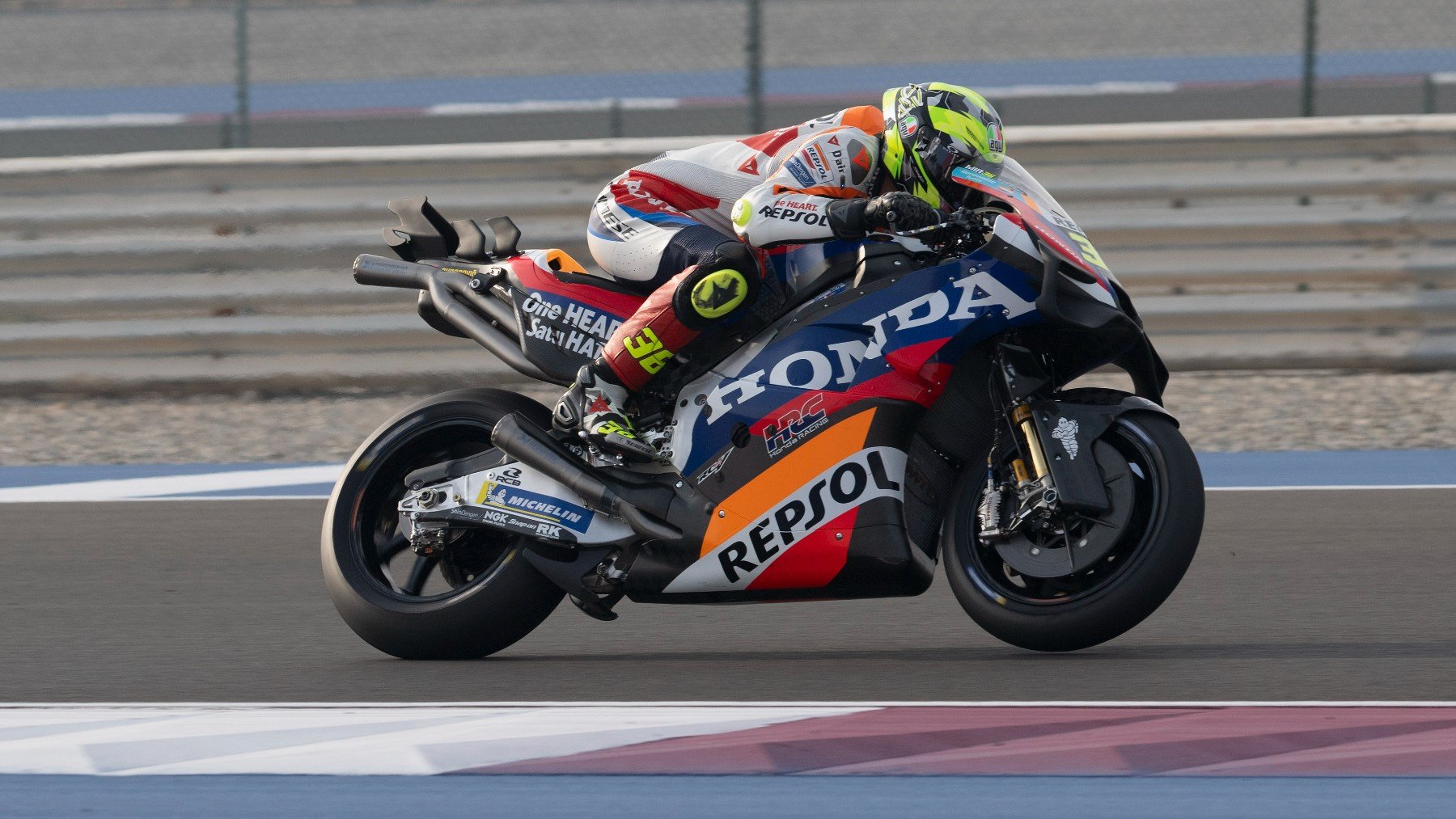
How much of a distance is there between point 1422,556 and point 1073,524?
2.14 meters

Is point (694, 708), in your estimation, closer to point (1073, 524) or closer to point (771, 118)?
point (1073, 524)

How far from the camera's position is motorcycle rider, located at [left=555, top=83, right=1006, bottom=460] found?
15.4 ft

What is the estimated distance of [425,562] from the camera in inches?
200

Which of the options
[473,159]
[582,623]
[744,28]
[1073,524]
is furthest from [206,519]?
[744,28]

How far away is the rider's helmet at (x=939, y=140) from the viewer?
4.72 m

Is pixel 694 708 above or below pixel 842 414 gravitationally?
below

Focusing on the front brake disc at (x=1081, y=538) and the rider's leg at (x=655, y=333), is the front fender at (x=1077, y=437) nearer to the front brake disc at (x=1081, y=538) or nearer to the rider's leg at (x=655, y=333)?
the front brake disc at (x=1081, y=538)

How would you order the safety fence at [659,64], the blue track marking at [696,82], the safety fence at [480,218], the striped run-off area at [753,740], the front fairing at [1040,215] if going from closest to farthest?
the striped run-off area at [753,740] < the front fairing at [1040,215] < the safety fence at [480,218] < the safety fence at [659,64] < the blue track marking at [696,82]

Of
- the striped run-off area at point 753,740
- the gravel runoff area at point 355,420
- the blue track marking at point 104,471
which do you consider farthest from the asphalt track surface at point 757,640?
the gravel runoff area at point 355,420

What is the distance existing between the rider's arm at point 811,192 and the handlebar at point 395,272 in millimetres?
964

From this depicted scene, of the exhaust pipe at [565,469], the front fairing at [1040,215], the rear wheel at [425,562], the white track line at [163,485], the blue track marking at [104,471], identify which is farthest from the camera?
the blue track marking at [104,471]

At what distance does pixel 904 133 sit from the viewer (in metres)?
4.78

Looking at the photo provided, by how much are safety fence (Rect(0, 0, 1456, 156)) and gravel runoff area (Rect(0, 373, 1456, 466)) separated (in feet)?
5.78

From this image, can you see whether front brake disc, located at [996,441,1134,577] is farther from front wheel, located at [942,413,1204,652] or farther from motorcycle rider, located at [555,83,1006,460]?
motorcycle rider, located at [555,83,1006,460]
